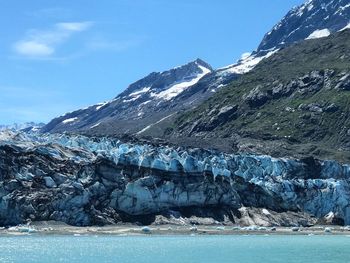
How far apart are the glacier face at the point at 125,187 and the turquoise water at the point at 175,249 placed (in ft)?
33.4

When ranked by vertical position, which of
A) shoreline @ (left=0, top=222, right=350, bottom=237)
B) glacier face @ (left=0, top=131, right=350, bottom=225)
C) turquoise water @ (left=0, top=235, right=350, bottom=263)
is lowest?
turquoise water @ (left=0, top=235, right=350, bottom=263)

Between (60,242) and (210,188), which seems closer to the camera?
(60,242)

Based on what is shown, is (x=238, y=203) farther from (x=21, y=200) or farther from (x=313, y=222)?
(x=21, y=200)

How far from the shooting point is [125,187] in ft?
350

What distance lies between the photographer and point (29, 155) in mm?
110812

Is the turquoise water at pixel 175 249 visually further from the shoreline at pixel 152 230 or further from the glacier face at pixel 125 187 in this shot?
the glacier face at pixel 125 187

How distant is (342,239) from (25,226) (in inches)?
1802

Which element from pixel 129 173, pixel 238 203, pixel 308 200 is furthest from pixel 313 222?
pixel 129 173

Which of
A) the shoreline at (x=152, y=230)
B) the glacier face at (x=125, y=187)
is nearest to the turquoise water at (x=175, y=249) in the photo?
the shoreline at (x=152, y=230)

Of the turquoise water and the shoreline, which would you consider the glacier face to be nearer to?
the shoreline

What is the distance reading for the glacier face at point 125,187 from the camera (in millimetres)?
102312

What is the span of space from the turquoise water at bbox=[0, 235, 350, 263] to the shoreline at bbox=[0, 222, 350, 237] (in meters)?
2.95

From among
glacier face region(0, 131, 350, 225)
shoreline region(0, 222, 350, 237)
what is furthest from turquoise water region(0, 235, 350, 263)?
glacier face region(0, 131, 350, 225)

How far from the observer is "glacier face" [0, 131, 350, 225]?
102 meters
